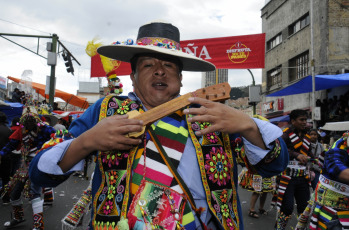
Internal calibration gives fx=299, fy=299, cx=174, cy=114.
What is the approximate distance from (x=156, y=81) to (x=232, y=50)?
21.5ft

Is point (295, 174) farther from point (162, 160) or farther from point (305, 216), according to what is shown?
point (162, 160)

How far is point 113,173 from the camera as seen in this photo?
173cm

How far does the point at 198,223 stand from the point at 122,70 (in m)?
7.60

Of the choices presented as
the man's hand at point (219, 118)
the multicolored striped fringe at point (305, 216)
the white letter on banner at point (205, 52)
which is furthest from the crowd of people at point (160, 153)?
the white letter on banner at point (205, 52)

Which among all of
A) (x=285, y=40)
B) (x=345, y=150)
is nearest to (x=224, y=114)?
(x=345, y=150)

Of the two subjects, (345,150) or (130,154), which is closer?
(130,154)

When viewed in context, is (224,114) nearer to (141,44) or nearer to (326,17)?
(141,44)

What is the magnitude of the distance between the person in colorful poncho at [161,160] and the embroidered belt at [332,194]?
6.64 feet

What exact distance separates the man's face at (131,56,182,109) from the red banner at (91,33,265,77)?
6.14m

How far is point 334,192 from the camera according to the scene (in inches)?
133

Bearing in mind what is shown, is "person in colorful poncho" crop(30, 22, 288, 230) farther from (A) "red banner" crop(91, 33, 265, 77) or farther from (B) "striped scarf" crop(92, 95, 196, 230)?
(A) "red banner" crop(91, 33, 265, 77)

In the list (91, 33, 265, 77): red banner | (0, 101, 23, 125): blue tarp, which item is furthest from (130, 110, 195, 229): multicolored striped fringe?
(0, 101, 23, 125): blue tarp

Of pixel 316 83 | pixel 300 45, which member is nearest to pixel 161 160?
pixel 316 83

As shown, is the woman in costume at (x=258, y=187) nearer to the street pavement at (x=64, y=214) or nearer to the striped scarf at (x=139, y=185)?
the street pavement at (x=64, y=214)
